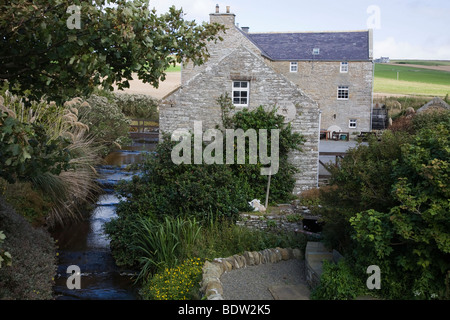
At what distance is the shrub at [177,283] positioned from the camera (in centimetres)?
895

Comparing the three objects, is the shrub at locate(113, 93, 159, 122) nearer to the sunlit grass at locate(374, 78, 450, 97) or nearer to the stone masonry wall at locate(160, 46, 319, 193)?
the stone masonry wall at locate(160, 46, 319, 193)

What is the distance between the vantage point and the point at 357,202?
27.1 ft

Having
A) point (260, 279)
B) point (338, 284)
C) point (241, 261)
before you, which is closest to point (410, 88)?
point (241, 261)

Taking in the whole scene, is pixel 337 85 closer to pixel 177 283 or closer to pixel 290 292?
pixel 177 283

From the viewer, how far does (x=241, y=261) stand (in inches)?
372

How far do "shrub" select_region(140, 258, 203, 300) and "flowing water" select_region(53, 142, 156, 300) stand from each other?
755 mm

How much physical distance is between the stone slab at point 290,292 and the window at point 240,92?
361 inches

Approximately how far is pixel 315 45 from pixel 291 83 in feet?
85.9

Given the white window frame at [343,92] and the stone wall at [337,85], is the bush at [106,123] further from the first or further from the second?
the white window frame at [343,92]

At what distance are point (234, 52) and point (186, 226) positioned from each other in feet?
23.7

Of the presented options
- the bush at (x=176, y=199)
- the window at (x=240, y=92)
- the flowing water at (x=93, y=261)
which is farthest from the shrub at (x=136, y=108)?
the bush at (x=176, y=199)

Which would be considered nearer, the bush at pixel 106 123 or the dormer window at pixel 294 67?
the bush at pixel 106 123

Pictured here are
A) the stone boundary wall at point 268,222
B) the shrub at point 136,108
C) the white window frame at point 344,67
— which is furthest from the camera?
the shrub at point 136,108
